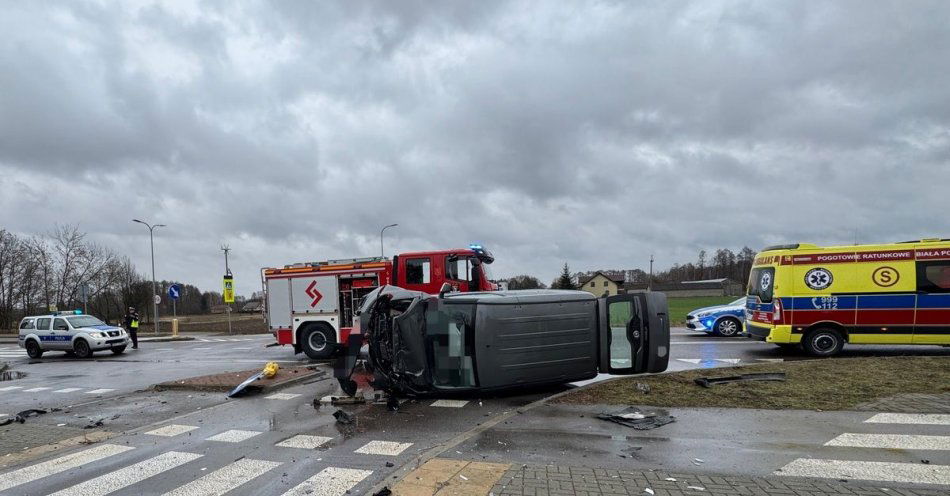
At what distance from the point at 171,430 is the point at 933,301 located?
13905 millimetres

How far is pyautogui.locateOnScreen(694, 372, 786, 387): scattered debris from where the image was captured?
304 inches

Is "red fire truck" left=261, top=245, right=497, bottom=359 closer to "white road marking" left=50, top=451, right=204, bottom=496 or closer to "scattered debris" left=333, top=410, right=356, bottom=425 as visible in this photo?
"scattered debris" left=333, top=410, right=356, bottom=425

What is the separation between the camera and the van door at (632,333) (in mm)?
7949

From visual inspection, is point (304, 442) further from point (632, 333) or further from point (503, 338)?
point (632, 333)

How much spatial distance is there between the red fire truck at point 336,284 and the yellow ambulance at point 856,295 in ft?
22.9

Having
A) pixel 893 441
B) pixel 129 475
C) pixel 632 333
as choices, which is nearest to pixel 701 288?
pixel 632 333

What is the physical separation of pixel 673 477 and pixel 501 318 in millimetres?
3355

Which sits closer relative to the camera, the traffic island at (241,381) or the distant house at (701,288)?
the traffic island at (241,381)

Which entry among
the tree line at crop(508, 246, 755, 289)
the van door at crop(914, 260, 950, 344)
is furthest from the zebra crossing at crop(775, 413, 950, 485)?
the tree line at crop(508, 246, 755, 289)

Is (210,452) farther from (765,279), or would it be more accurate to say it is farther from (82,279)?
(82,279)

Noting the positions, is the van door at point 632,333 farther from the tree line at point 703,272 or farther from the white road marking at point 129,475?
the tree line at point 703,272

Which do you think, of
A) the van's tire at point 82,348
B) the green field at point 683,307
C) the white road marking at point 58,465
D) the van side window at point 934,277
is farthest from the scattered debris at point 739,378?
the van's tire at point 82,348

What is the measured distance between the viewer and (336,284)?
14.6 metres

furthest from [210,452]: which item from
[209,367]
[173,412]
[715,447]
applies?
[209,367]
